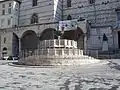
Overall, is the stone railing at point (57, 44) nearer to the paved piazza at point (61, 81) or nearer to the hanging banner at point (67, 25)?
the paved piazza at point (61, 81)

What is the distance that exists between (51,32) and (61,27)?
10.1 ft

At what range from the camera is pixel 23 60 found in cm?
1941

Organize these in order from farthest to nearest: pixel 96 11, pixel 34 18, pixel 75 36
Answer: pixel 34 18 → pixel 96 11 → pixel 75 36

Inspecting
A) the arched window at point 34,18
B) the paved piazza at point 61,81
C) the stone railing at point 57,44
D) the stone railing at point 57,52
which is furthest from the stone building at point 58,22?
the paved piazza at point 61,81

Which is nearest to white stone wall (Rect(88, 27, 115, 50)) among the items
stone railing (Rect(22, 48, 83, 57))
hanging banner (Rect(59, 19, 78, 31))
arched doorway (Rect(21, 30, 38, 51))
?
hanging banner (Rect(59, 19, 78, 31))

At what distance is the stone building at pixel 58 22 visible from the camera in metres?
28.2

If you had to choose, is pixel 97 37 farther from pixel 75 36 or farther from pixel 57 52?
pixel 57 52

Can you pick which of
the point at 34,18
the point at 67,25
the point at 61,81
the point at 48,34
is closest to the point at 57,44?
the point at 67,25

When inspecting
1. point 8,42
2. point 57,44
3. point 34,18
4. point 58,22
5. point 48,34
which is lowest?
point 57,44

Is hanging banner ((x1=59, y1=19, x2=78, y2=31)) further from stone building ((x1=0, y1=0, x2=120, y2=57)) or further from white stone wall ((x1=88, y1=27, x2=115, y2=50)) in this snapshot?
white stone wall ((x1=88, y1=27, x2=115, y2=50))

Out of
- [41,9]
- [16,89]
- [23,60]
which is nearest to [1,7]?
[41,9]

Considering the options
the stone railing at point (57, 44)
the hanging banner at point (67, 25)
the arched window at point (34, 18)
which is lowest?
the stone railing at point (57, 44)

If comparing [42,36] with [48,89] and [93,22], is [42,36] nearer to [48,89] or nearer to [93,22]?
[93,22]

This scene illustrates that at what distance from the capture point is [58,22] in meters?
28.3
